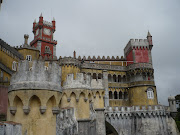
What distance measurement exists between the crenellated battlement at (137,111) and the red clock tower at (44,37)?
25282 millimetres

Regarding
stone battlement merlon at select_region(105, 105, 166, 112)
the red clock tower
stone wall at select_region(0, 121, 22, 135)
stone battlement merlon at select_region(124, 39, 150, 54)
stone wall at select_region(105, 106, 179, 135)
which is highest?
the red clock tower

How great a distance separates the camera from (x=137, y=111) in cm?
3108

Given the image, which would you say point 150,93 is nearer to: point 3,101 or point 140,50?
point 140,50

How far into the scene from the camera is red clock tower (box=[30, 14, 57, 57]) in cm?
4905

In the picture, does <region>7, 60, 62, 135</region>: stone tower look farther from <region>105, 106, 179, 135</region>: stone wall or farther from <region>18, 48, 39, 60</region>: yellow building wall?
<region>18, 48, 39, 60</region>: yellow building wall

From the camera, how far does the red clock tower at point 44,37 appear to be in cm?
4905

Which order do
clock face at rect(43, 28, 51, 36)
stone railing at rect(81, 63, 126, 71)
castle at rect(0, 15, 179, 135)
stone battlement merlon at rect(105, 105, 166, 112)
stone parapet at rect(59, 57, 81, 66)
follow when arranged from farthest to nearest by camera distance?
clock face at rect(43, 28, 51, 36) → stone railing at rect(81, 63, 126, 71) → stone parapet at rect(59, 57, 81, 66) → stone battlement merlon at rect(105, 105, 166, 112) → castle at rect(0, 15, 179, 135)

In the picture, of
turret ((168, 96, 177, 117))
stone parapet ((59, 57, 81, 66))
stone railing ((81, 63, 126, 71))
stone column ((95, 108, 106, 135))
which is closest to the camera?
stone column ((95, 108, 106, 135))

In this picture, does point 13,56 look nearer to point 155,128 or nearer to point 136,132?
point 136,132

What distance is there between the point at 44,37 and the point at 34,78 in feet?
147

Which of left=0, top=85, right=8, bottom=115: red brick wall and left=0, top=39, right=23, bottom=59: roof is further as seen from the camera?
left=0, top=39, right=23, bottom=59: roof

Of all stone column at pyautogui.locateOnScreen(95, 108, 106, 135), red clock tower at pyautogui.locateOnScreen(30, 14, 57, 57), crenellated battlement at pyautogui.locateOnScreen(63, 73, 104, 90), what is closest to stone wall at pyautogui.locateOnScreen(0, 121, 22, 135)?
crenellated battlement at pyautogui.locateOnScreen(63, 73, 104, 90)

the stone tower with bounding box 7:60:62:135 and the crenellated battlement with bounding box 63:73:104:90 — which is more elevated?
the crenellated battlement with bounding box 63:73:104:90


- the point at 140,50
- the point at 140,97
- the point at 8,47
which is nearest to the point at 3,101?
the point at 8,47
